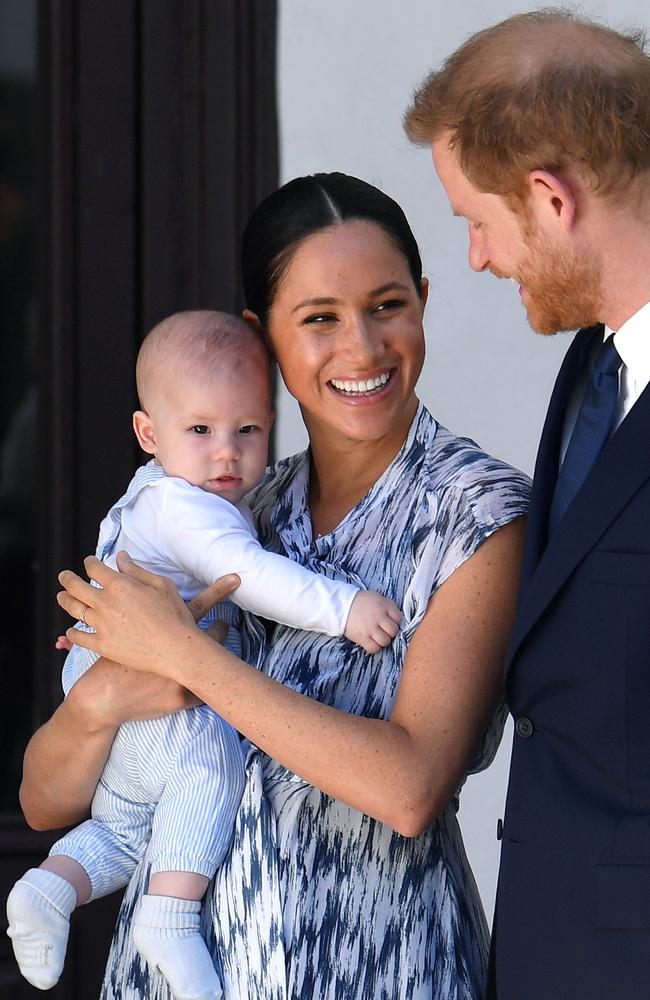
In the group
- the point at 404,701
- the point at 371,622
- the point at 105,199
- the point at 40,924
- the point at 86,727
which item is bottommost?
the point at 40,924

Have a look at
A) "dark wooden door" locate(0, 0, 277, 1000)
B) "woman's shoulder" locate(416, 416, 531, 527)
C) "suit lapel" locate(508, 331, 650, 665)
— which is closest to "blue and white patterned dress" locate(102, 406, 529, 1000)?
"woman's shoulder" locate(416, 416, 531, 527)

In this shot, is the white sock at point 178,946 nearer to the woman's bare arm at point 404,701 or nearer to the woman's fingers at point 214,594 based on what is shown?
the woman's bare arm at point 404,701

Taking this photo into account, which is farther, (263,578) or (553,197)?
(263,578)

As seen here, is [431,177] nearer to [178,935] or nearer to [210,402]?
[210,402]

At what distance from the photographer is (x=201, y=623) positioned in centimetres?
235

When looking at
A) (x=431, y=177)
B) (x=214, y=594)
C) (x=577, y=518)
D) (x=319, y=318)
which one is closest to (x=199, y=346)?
(x=319, y=318)

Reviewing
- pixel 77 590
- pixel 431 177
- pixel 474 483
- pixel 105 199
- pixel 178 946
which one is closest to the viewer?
pixel 178 946

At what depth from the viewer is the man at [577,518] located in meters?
1.79

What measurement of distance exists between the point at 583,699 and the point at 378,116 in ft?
6.63

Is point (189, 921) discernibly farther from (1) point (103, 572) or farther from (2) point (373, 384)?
(2) point (373, 384)

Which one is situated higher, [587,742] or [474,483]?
[474,483]

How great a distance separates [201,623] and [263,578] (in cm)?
20

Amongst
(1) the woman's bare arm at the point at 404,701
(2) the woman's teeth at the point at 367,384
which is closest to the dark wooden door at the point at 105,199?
(2) the woman's teeth at the point at 367,384

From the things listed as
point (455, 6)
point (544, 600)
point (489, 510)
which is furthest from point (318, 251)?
point (455, 6)
